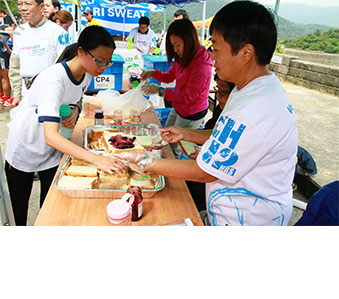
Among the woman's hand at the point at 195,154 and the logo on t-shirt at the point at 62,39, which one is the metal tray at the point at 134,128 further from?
the logo on t-shirt at the point at 62,39

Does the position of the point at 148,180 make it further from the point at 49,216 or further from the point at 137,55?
the point at 137,55

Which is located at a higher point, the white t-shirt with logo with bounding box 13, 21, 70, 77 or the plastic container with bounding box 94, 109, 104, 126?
the white t-shirt with logo with bounding box 13, 21, 70, 77

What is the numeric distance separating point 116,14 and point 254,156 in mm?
13729

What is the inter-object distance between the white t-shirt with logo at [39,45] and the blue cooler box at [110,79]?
0.69m

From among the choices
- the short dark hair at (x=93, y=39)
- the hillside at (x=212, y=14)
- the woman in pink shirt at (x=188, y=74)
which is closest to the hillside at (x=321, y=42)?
the hillside at (x=212, y=14)

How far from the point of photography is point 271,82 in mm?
1174

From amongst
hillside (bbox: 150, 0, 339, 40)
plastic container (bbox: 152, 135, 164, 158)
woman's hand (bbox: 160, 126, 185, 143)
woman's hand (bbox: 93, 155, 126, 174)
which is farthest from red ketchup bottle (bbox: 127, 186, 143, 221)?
hillside (bbox: 150, 0, 339, 40)

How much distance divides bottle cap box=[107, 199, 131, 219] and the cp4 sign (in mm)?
3186

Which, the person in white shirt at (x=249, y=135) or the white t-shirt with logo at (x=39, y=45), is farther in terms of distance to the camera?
the white t-shirt with logo at (x=39, y=45)

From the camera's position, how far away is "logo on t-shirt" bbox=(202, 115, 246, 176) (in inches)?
42.3

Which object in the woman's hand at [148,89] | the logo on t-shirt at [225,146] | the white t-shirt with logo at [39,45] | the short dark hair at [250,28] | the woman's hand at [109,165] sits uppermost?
the short dark hair at [250,28]

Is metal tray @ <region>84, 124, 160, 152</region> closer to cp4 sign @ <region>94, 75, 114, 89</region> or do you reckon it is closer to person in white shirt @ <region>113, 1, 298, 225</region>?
person in white shirt @ <region>113, 1, 298, 225</region>

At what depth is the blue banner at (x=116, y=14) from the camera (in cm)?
1239
